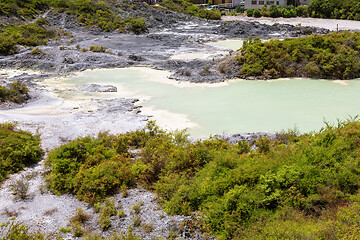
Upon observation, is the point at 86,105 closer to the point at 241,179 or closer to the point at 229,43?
the point at 241,179

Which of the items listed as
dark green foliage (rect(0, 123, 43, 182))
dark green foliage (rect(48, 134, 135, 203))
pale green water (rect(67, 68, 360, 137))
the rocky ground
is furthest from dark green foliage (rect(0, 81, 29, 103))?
dark green foliage (rect(48, 134, 135, 203))

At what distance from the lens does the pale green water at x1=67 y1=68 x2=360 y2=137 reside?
51.6ft

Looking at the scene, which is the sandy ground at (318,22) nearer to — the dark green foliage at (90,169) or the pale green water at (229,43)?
the pale green water at (229,43)

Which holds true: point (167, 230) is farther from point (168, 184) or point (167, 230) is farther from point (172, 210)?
point (168, 184)

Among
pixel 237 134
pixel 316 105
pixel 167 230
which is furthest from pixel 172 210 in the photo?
pixel 316 105

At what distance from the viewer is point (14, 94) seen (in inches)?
772

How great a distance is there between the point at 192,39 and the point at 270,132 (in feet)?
110

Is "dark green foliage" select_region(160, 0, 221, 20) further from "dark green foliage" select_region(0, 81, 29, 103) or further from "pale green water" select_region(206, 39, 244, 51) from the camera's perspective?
"dark green foliage" select_region(0, 81, 29, 103)

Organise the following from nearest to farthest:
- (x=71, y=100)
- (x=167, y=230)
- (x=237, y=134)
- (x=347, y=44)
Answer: (x=167, y=230), (x=237, y=134), (x=71, y=100), (x=347, y=44)

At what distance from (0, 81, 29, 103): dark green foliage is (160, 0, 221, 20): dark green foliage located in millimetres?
59474

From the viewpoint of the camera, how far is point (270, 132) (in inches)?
572

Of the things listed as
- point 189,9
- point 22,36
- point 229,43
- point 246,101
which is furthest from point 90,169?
point 189,9

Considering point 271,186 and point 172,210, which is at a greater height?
point 271,186

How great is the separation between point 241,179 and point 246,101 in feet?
36.7
